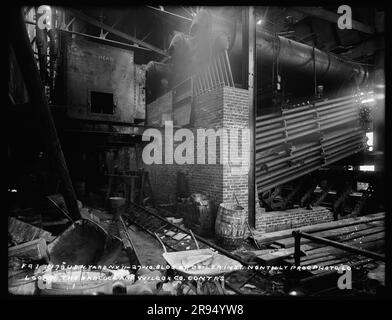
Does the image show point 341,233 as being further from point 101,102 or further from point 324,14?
point 101,102

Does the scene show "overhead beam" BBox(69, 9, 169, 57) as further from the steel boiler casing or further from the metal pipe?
the metal pipe

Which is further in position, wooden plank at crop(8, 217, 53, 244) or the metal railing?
wooden plank at crop(8, 217, 53, 244)

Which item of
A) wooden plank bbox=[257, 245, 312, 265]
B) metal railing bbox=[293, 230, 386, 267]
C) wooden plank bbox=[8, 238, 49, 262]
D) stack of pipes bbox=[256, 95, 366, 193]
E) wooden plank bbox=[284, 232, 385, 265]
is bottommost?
wooden plank bbox=[284, 232, 385, 265]

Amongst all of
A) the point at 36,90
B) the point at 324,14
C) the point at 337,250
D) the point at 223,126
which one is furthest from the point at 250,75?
the point at 36,90

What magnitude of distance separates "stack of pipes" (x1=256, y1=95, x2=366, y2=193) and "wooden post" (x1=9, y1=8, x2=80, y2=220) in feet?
Result: 14.3

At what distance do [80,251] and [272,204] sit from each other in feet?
17.4

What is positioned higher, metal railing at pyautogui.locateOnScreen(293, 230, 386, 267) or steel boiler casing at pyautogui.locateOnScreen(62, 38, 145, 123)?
steel boiler casing at pyautogui.locateOnScreen(62, 38, 145, 123)

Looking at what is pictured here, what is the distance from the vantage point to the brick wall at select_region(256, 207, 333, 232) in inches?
241

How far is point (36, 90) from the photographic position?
3.51m

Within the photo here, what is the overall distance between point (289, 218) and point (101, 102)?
20.0ft

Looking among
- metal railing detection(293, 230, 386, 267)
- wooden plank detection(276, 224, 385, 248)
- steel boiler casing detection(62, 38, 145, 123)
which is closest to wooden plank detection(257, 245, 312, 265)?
metal railing detection(293, 230, 386, 267)

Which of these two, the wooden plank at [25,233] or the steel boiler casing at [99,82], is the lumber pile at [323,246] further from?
the steel boiler casing at [99,82]

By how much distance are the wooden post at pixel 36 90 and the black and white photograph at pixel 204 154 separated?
0.8 inches
